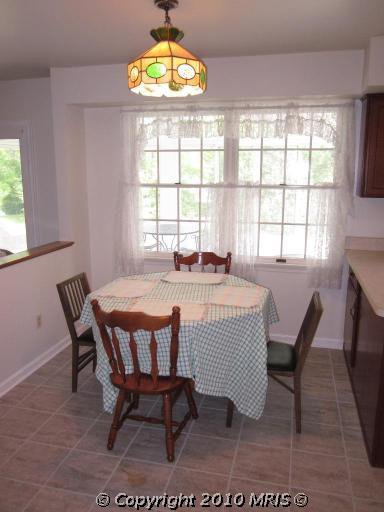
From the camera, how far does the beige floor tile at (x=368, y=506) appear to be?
6.63 ft

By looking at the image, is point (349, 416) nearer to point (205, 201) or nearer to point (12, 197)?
point (205, 201)

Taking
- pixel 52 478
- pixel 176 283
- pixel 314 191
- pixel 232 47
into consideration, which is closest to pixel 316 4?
pixel 232 47

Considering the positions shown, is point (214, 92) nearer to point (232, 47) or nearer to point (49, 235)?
point (232, 47)

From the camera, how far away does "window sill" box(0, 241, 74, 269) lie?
10.3 feet

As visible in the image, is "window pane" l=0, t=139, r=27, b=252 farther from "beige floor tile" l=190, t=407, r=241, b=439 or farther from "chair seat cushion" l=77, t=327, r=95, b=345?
"beige floor tile" l=190, t=407, r=241, b=439

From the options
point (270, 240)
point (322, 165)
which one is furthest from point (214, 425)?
point (322, 165)

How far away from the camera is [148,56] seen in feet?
6.47

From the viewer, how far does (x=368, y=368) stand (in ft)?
8.25

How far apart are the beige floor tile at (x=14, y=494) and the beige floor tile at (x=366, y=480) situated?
162cm

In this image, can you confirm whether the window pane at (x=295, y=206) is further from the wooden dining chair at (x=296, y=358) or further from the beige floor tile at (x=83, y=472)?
the beige floor tile at (x=83, y=472)

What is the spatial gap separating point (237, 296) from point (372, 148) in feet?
5.15

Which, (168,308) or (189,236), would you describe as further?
(189,236)

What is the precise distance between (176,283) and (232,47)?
1.79 m

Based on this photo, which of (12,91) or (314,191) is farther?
(12,91)
